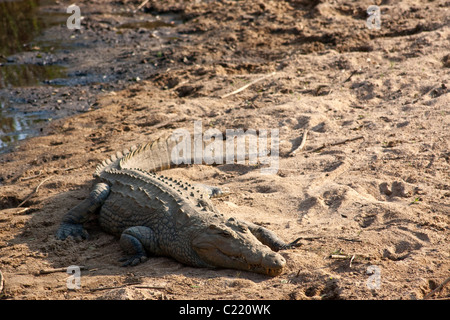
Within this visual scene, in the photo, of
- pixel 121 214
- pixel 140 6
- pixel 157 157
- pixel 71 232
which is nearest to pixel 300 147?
pixel 157 157

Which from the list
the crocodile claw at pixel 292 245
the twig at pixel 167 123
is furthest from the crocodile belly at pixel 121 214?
the twig at pixel 167 123

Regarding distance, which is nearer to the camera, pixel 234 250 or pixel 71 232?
pixel 234 250

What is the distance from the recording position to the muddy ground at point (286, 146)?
4357 millimetres

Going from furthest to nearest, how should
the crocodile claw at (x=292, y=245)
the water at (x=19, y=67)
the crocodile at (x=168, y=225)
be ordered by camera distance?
the water at (x=19, y=67) < the crocodile claw at (x=292, y=245) < the crocodile at (x=168, y=225)

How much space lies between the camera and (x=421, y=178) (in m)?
5.65

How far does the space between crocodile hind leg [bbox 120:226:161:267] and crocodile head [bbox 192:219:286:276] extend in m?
0.61

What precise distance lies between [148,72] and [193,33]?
278 centimetres

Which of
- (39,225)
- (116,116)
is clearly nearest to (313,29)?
(116,116)

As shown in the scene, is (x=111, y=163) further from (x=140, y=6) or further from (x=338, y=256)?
(x=140, y=6)

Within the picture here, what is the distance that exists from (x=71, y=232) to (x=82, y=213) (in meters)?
0.37

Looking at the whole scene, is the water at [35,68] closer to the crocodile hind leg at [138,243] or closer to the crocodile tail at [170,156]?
the crocodile tail at [170,156]

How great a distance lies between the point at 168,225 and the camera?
5.20 metres

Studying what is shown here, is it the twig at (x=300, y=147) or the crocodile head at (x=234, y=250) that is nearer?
A: the crocodile head at (x=234, y=250)
